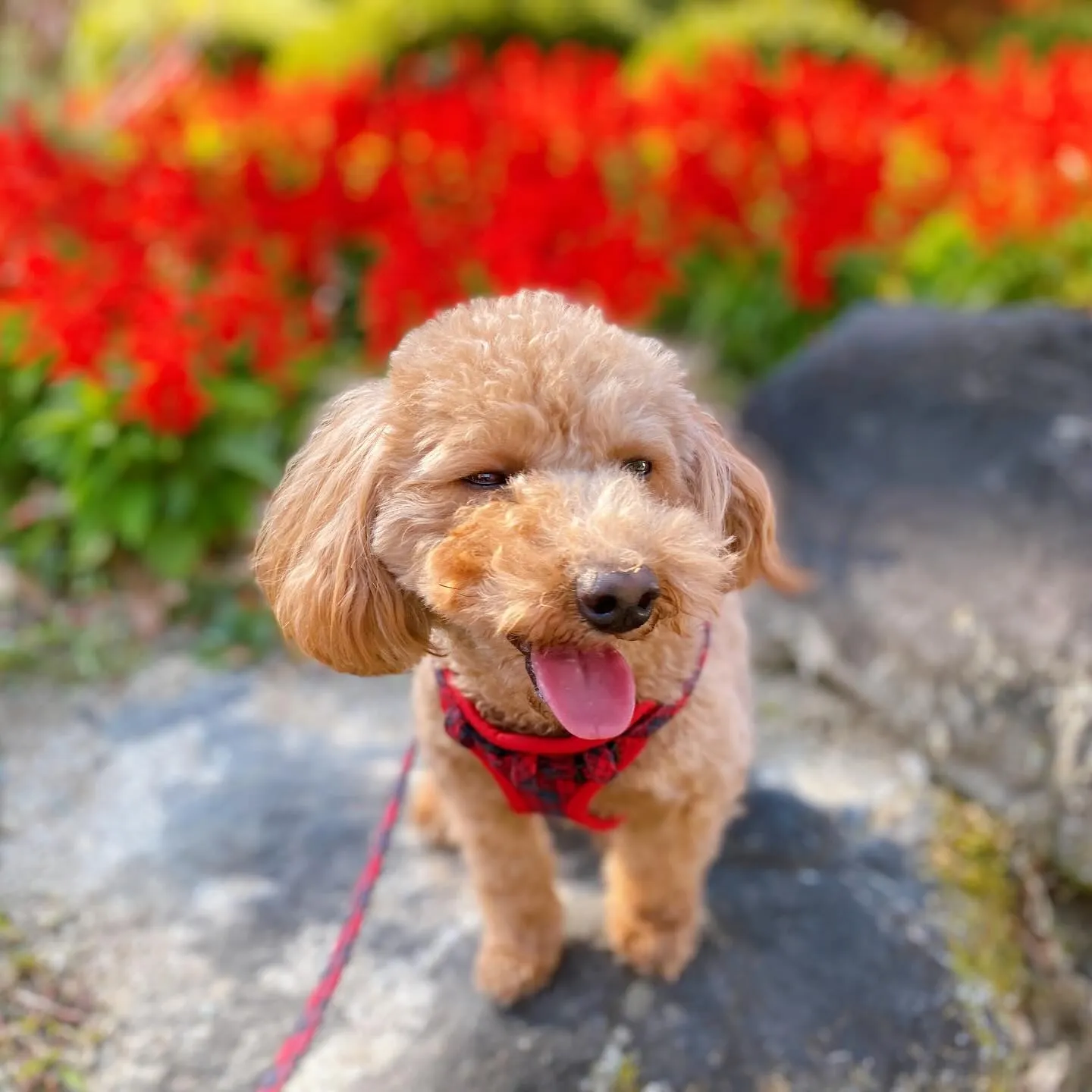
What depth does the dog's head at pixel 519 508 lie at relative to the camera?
135cm

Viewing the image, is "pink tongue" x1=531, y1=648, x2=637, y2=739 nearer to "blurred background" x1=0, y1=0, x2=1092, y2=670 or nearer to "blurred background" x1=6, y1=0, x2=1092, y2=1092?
"blurred background" x1=6, y1=0, x2=1092, y2=1092

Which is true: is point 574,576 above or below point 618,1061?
above

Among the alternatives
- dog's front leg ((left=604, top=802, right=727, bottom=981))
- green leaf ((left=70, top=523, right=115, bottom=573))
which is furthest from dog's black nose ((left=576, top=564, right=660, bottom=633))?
green leaf ((left=70, top=523, right=115, bottom=573))

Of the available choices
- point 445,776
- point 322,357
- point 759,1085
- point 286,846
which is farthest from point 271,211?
point 759,1085

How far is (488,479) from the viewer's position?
1.50 metres

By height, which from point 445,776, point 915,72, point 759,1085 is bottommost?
point 915,72

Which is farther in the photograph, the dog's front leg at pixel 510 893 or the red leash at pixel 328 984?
the dog's front leg at pixel 510 893

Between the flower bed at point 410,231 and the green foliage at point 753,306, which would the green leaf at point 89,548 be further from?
the green foliage at point 753,306

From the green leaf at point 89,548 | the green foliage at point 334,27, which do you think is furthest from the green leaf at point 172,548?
the green foliage at point 334,27

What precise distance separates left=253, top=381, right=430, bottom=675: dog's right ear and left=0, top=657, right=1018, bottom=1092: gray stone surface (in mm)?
834

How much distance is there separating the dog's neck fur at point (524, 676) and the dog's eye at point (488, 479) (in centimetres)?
23

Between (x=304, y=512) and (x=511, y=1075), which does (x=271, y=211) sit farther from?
(x=511, y=1075)

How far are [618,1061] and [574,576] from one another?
1087 millimetres

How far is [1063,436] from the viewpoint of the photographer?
111 inches
